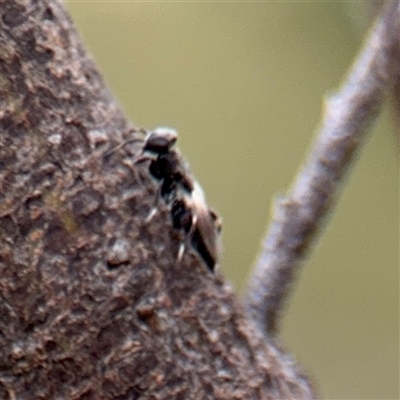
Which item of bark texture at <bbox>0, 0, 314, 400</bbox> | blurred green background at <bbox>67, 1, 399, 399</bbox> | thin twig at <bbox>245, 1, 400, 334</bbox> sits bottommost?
bark texture at <bbox>0, 0, 314, 400</bbox>

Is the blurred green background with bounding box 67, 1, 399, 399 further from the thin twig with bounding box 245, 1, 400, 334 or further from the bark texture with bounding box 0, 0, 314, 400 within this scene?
the bark texture with bounding box 0, 0, 314, 400

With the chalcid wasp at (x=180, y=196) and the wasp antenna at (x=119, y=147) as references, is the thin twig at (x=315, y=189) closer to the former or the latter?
the chalcid wasp at (x=180, y=196)

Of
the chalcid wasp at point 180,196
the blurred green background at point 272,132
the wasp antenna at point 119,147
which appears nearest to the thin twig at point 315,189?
the chalcid wasp at point 180,196

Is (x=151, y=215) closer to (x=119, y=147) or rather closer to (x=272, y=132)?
(x=119, y=147)

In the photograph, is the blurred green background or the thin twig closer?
the thin twig

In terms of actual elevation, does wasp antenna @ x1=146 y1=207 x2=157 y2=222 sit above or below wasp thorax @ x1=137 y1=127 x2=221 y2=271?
below

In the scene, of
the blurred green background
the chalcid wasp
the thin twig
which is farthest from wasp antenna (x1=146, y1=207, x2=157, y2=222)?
the blurred green background
